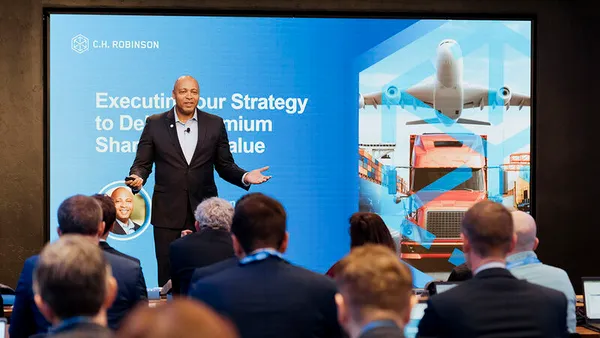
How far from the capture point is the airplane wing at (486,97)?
6.87 m

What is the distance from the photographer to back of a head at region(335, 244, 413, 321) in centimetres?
188

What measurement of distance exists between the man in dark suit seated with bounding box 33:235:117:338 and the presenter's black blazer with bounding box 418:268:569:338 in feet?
3.58

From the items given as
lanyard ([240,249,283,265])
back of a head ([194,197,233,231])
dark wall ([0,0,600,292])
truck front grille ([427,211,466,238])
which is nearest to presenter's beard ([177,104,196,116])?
dark wall ([0,0,600,292])

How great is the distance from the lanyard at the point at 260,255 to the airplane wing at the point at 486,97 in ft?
14.5

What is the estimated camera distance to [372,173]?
267 inches

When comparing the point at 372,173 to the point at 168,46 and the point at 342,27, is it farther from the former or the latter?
the point at 168,46

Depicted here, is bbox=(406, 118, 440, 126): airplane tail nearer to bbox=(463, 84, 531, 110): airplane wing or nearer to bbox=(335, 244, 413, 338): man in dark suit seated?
bbox=(463, 84, 531, 110): airplane wing

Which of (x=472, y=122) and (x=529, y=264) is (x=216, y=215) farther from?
(x=472, y=122)

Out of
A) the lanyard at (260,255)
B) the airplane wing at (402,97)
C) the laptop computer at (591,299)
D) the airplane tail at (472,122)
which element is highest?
the airplane wing at (402,97)

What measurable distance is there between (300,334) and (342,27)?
4453 mm

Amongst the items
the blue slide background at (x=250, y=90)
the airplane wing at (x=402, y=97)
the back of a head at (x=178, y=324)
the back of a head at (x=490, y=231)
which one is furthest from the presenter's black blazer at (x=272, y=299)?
the airplane wing at (x=402, y=97)

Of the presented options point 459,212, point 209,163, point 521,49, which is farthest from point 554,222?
point 209,163

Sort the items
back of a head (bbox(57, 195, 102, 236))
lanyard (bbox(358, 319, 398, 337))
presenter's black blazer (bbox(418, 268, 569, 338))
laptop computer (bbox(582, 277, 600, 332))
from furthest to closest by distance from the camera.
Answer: laptop computer (bbox(582, 277, 600, 332))
back of a head (bbox(57, 195, 102, 236))
presenter's black blazer (bbox(418, 268, 569, 338))
lanyard (bbox(358, 319, 398, 337))

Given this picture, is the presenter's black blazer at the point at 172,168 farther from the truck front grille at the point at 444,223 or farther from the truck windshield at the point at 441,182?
the truck front grille at the point at 444,223
